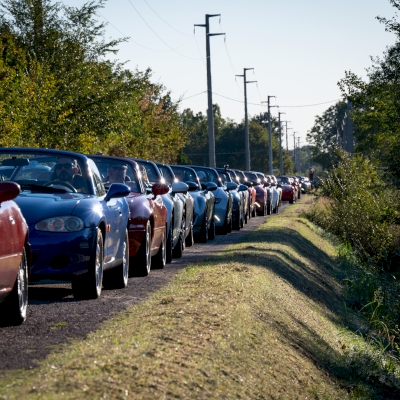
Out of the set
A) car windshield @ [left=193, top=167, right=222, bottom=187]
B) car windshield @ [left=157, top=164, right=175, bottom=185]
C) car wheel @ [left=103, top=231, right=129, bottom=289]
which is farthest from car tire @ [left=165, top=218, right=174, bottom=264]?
car windshield @ [left=193, top=167, right=222, bottom=187]

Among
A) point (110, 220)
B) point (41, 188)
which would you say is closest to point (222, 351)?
point (110, 220)

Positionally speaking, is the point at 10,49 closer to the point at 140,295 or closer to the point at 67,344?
the point at 140,295

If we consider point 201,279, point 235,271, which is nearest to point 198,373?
point 201,279

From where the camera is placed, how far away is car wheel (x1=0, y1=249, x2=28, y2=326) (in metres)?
8.04

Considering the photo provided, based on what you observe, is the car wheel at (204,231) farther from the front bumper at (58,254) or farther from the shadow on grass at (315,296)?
the front bumper at (58,254)

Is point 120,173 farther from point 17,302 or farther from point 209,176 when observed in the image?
point 209,176

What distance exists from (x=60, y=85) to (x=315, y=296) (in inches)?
635

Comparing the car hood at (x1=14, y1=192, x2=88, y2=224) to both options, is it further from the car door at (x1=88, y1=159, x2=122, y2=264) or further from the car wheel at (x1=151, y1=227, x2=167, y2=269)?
the car wheel at (x1=151, y1=227, x2=167, y2=269)

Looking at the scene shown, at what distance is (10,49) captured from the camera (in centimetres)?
3119

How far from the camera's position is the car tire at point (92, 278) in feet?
33.0

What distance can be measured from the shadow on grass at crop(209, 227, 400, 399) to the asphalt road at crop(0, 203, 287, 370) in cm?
151

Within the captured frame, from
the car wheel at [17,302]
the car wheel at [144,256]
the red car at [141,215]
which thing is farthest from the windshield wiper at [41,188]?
the car wheel at [17,302]

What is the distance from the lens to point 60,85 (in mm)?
29344

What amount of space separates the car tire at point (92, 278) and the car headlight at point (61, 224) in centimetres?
25
